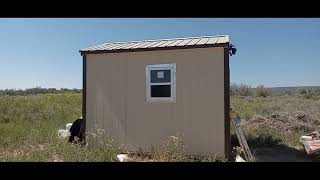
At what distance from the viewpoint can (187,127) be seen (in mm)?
7715

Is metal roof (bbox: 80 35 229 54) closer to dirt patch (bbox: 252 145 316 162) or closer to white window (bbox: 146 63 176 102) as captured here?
white window (bbox: 146 63 176 102)

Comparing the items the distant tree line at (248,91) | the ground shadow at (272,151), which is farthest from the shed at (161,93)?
the distant tree line at (248,91)

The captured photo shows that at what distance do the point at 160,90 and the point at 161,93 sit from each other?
0.26 feet

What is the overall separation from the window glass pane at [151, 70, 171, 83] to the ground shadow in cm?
276

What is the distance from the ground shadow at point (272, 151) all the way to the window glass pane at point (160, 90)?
254 centimetres

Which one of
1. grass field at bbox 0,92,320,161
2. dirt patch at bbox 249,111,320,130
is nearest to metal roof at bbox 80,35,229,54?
grass field at bbox 0,92,320,161

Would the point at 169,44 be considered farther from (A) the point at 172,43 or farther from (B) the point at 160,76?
(B) the point at 160,76

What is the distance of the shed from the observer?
749 centimetres

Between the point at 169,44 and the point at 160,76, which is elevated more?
the point at 169,44

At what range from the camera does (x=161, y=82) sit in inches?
314

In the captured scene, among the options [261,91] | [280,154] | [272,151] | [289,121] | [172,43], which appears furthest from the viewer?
[261,91]

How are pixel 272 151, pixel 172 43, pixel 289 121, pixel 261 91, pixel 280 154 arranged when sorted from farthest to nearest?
pixel 261 91 < pixel 289 121 < pixel 272 151 < pixel 280 154 < pixel 172 43

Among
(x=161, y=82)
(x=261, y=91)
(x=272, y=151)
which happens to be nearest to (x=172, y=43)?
(x=161, y=82)
